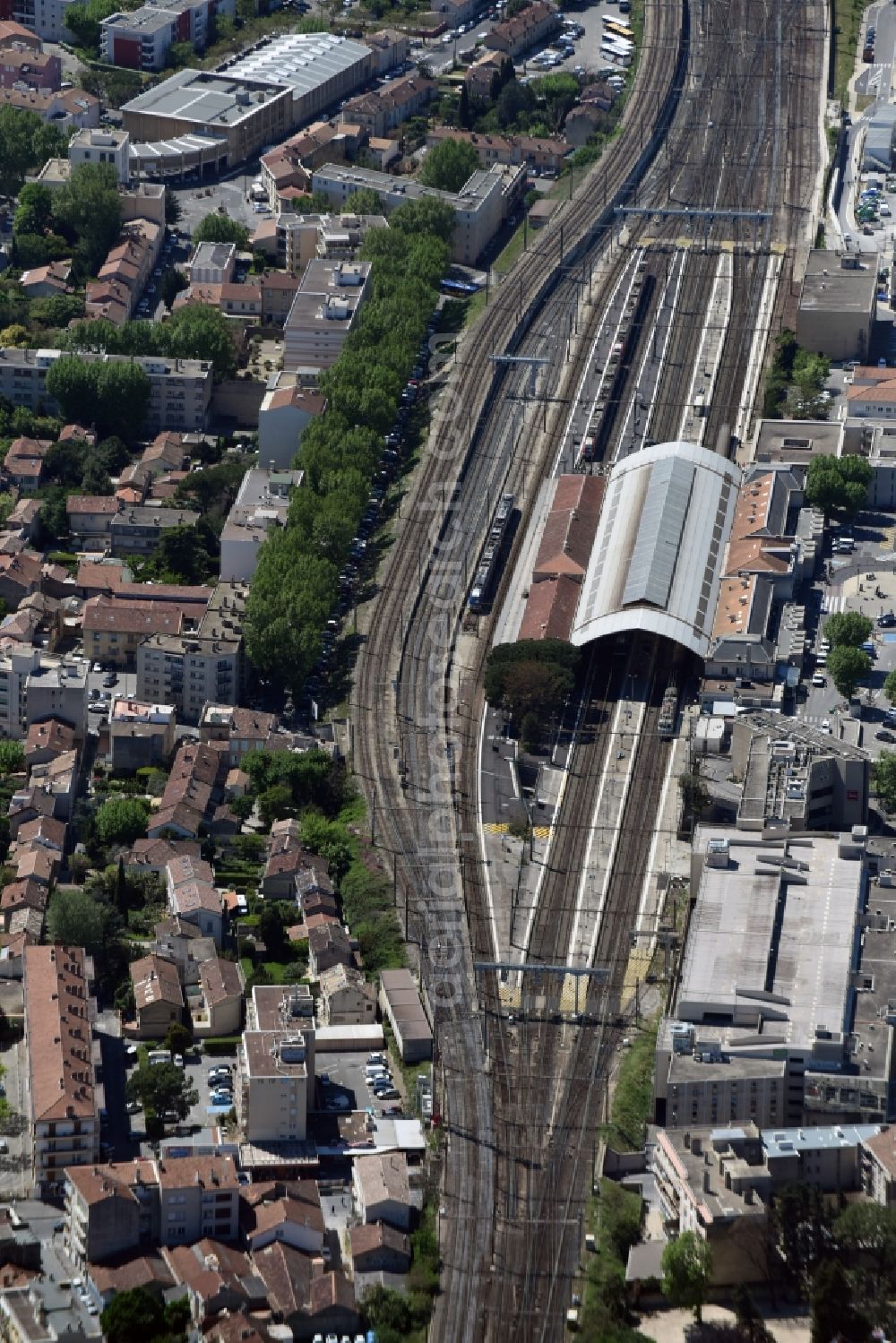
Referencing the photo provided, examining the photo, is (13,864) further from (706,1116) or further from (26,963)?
(706,1116)

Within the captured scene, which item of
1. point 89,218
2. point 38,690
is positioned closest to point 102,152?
point 89,218

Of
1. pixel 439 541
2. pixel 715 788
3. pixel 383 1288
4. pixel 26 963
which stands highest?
pixel 439 541

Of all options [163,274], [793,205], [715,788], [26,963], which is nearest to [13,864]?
[26,963]

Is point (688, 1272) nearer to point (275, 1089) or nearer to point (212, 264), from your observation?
point (275, 1089)

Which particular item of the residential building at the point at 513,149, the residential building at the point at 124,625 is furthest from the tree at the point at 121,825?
the residential building at the point at 513,149

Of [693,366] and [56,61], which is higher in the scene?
[56,61]

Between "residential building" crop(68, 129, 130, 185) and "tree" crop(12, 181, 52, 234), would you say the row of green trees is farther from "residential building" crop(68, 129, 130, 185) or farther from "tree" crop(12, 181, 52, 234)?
"tree" crop(12, 181, 52, 234)
